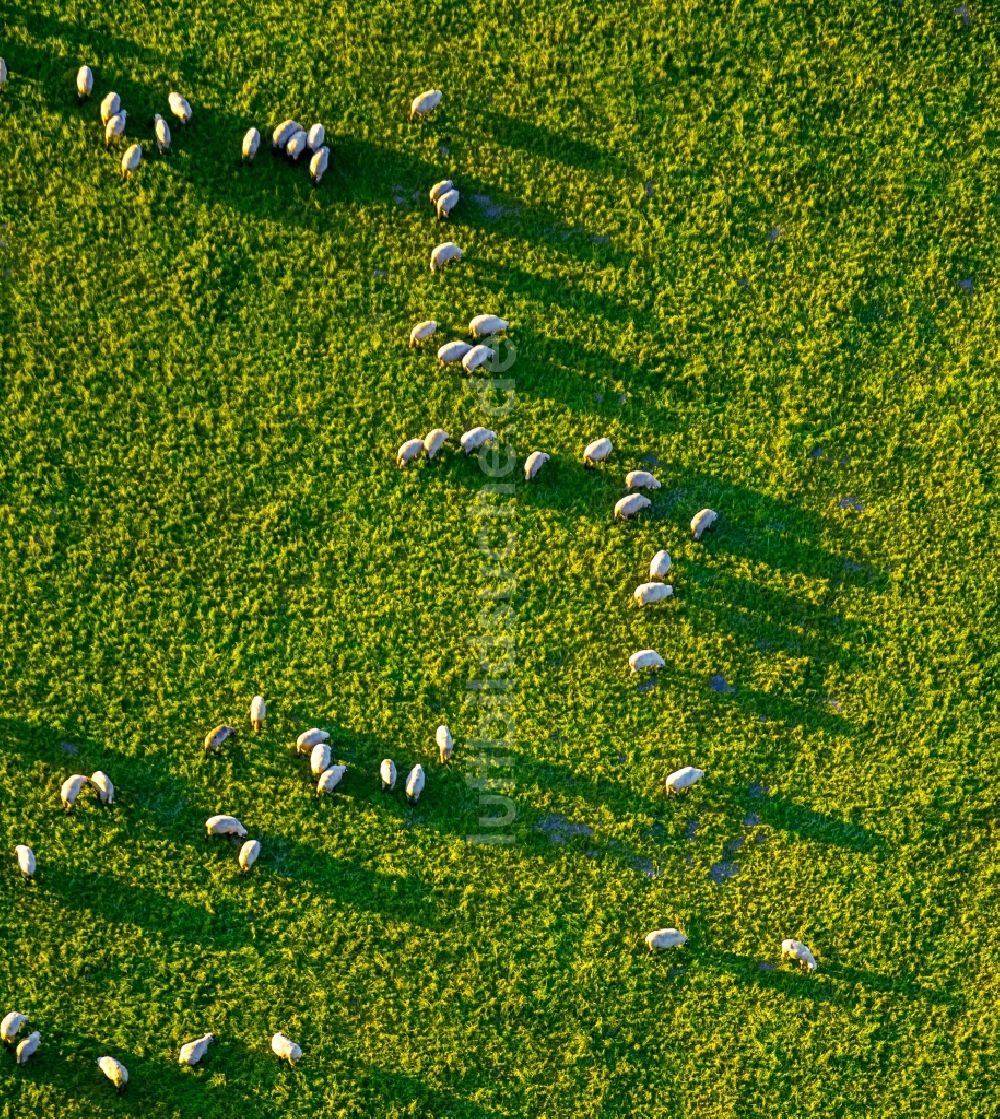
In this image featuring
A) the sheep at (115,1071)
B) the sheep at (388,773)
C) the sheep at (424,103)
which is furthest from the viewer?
the sheep at (424,103)

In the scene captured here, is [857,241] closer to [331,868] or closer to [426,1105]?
[331,868]

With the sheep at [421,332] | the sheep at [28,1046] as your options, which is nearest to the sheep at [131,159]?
the sheep at [421,332]

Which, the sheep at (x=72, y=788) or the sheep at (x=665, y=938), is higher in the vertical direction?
the sheep at (x=72, y=788)

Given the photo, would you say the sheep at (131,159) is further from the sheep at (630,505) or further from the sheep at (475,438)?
the sheep at (630,505)

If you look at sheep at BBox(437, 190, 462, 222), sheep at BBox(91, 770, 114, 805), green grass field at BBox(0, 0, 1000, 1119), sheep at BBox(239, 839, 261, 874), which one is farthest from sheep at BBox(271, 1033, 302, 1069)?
sheep at BBox(437, 190, 462, 222)

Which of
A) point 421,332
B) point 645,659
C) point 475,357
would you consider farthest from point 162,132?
point 645,659

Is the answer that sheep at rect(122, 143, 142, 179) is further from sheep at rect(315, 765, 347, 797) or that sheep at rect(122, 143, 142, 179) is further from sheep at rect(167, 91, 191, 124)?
sheep at rect(315, 765, 347, 797)
